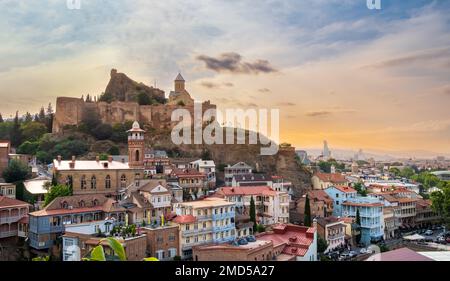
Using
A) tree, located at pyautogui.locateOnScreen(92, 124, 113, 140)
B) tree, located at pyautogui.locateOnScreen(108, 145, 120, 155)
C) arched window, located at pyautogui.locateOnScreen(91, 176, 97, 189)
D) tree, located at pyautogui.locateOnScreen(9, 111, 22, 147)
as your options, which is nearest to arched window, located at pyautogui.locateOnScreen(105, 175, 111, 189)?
arched window, located at pyautogui.locateOnScreen(91, 176, 97, 189)

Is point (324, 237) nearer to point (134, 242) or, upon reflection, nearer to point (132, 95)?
point (134, 242)

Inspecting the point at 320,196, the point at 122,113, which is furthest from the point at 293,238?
the point at 122,113

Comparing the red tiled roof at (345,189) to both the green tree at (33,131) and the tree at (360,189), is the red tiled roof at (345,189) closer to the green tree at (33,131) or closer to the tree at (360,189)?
the tree at (360,189)

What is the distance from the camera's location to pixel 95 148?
8258 mm

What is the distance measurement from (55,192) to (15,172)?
53 centimetres

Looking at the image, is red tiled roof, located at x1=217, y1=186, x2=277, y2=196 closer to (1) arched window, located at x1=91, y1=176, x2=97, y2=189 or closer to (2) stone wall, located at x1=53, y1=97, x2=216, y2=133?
(1) arched window, located at x1=91, y1=176, x2=97, y2=189

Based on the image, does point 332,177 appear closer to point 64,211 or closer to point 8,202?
point 64,211

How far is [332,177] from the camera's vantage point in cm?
948

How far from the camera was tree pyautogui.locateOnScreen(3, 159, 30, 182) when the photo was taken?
4805 millimetres

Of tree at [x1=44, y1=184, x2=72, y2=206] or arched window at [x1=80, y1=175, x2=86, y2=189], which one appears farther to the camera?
arched window at [x1=80, y1=175, x2=86, y2=189]

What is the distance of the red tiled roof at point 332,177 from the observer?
29.4 ft

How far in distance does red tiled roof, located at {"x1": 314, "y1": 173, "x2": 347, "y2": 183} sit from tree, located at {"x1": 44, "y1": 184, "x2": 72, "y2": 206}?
5.83 metres

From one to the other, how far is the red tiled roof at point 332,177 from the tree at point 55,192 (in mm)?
5827
